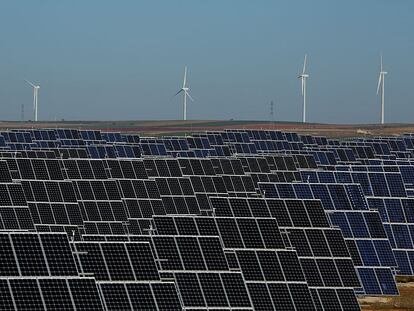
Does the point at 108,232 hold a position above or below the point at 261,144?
above

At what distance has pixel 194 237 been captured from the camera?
25.9 m

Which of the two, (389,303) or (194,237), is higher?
(194,237)

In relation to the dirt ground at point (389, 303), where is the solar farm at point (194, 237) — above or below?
above

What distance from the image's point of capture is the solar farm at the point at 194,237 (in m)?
20.7

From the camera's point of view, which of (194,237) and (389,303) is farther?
(389,303)

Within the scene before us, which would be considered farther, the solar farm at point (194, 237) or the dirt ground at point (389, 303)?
the dirt ground at point (389, 303)

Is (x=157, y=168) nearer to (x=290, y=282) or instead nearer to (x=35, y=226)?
(x=35, y=226)

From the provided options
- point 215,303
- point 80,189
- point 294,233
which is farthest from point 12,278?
point 80,189

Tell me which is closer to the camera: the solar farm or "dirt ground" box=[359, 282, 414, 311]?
the solar farm

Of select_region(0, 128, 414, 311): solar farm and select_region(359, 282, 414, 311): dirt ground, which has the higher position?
select_region(0, 128, 414, 311): solar farm

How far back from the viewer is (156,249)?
83.7ft

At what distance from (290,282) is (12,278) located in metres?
8.00

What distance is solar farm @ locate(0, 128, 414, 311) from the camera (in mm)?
20656

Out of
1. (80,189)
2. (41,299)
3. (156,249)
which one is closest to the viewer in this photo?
(41,299)
